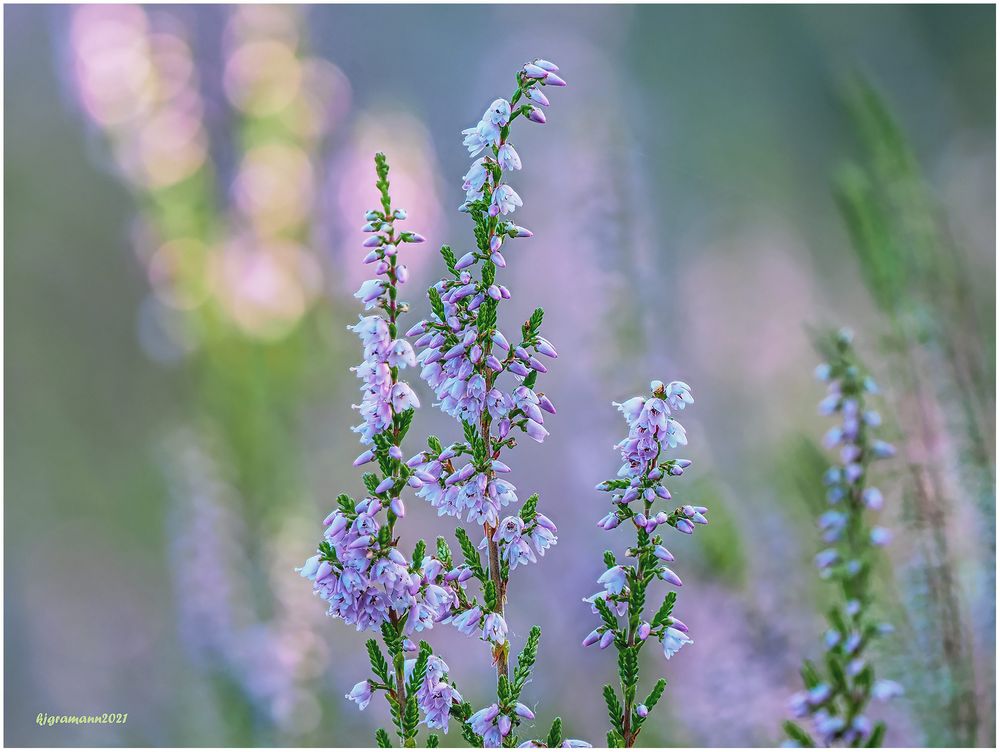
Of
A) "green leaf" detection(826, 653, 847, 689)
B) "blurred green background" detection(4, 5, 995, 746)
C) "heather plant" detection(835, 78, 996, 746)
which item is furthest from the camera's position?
"blurred green background" detection(4, 5, 995, 746)

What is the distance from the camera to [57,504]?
265 inches

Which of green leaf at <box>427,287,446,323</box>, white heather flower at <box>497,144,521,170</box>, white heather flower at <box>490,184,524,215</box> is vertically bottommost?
green leaf at <box>427,287,446,323</box>

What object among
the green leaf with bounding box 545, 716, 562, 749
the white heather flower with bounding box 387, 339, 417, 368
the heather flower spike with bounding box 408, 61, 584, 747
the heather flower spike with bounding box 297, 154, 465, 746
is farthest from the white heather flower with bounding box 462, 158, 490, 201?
the green leaf with bounding box 545, 716, 562, 749

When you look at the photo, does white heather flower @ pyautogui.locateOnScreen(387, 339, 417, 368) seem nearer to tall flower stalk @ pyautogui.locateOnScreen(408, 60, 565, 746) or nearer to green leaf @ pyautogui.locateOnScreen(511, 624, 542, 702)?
tall flower stalk @ pyautogui.locateOnScreen(408, 60, 565, 746)

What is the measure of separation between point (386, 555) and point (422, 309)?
14.5ft

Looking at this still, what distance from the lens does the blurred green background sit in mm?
2604

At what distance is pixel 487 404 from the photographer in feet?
4.57

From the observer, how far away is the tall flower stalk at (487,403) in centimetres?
→ 137

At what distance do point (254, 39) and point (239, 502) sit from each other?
2.34 metres

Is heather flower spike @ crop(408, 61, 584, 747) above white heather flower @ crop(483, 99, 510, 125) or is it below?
below

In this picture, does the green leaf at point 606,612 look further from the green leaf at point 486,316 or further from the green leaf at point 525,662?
the green leaf at point 486,316

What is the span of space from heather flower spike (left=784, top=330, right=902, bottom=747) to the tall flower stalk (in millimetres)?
463

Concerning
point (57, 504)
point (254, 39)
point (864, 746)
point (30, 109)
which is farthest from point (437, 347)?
point (30, 109)

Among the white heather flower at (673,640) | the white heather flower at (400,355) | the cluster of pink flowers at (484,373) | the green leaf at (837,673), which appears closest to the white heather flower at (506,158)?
the cluster of pink flowers at (484,373)
